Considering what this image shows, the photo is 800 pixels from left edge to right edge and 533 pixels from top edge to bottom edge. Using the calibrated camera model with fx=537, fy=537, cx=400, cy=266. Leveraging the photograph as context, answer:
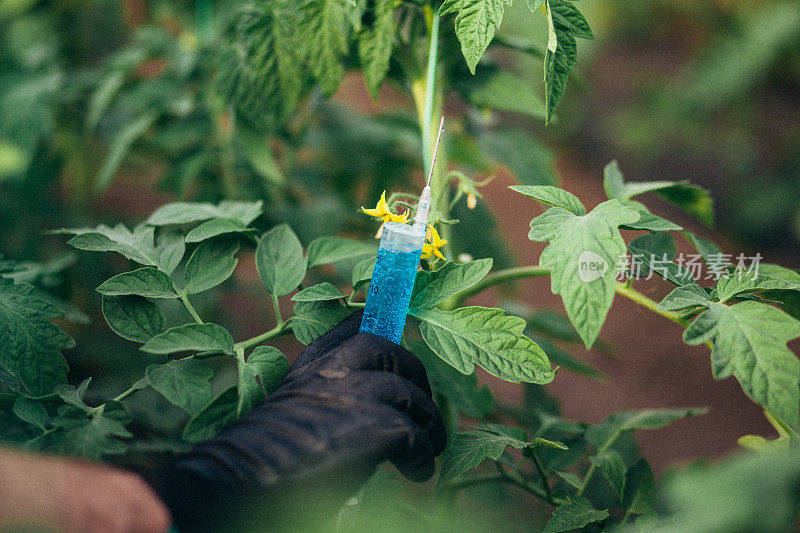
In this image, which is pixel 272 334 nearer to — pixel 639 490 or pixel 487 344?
pixel 487 344

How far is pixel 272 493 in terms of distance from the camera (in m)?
0.38

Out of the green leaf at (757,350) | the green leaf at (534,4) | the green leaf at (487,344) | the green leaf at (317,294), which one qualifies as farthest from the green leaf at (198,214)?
the green leaf at (757,350)

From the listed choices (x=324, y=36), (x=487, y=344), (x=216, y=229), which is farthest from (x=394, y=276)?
(x=324, y=36)

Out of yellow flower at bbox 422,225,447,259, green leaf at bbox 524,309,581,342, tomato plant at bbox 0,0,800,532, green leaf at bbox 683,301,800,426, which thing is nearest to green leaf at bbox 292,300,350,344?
tomato plant at bbox 0,0,800,532

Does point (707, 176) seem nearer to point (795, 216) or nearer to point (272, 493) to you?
point (795, 216)

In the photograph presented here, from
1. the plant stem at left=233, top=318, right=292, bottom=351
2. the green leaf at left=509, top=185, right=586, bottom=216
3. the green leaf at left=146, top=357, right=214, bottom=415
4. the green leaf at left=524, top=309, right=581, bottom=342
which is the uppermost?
the green leaf at left=509, top=185, right=586, bottom=216

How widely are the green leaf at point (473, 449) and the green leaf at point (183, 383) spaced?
0.73 feet

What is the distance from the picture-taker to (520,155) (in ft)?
2.68

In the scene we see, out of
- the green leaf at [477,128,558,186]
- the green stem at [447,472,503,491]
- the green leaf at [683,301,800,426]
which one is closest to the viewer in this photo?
the green leaf at [683,301,800,426]

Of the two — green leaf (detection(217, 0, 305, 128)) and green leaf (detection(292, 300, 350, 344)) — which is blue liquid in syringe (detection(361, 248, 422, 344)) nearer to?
green leaf (detection(292, 300, 350, 344))

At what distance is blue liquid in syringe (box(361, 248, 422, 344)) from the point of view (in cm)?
45

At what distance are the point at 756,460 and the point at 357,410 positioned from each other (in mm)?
261

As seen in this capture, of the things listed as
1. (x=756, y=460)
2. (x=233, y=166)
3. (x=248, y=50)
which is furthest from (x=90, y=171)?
(x=756, y=460)

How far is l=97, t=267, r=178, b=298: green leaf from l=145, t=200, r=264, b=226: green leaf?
8 centimetres
